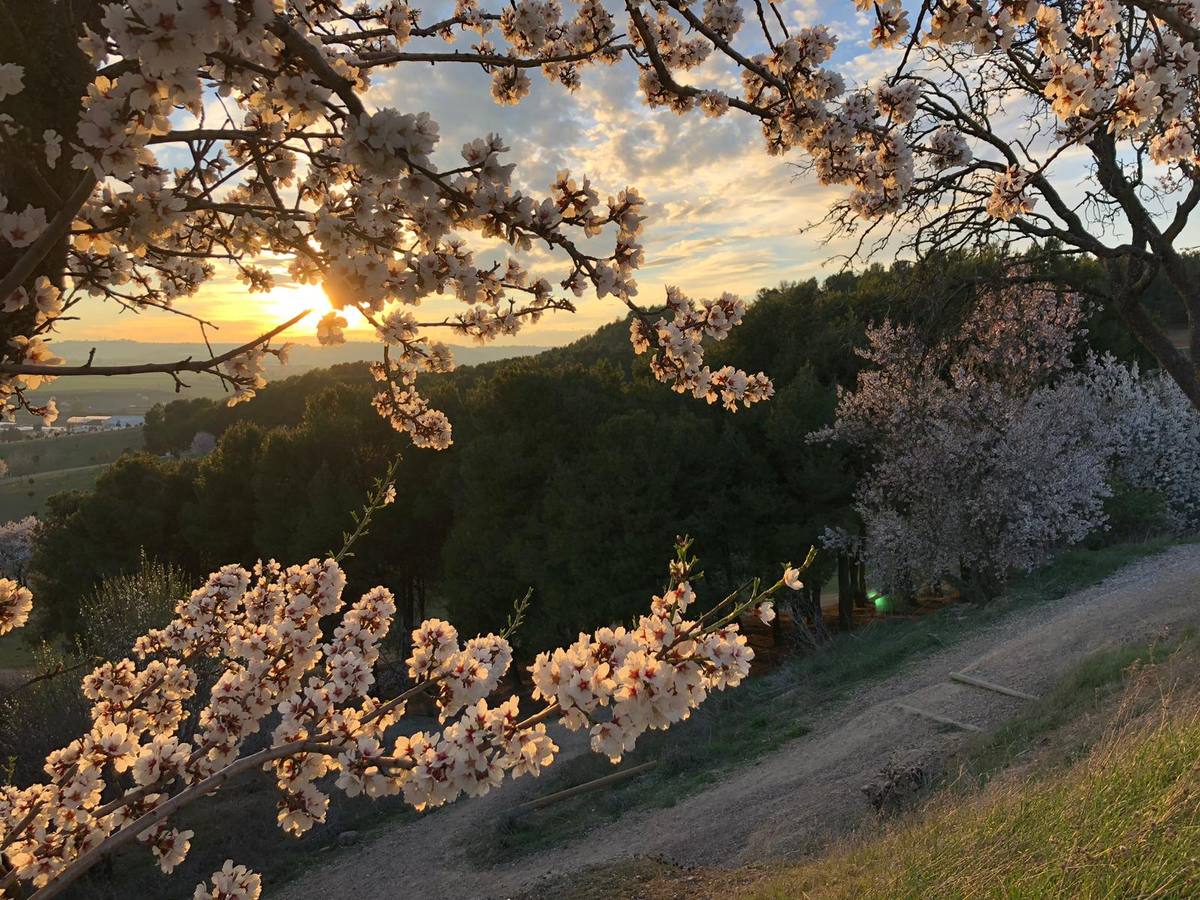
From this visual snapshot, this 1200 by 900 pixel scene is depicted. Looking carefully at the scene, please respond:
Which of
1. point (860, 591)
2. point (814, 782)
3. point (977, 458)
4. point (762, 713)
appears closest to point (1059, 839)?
point (814, 782)

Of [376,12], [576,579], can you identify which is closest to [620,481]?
[576,579]

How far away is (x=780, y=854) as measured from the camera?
698 centimetres

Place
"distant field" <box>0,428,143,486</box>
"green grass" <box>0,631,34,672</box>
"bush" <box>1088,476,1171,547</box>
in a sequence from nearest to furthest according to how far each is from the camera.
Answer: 1. "bush" <box>1088,476,1171,547</box>
2. "green grass" <box>0,631,34,672</box>
3. "distant field" <box>0,428,143,486</box>

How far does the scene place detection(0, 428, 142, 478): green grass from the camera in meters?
66.2

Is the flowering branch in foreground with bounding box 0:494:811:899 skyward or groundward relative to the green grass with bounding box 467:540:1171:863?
skyward

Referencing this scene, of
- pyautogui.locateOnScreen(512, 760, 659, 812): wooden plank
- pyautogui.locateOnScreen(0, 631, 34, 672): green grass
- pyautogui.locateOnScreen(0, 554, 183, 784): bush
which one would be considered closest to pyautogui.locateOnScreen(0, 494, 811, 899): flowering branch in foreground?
pyautogui.locateOnScreen(512, 760, 659, 812): wooden plank

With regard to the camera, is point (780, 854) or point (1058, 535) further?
point (1058, 535)

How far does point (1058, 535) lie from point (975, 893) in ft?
46.9

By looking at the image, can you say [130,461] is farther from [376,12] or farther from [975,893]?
[975,893]

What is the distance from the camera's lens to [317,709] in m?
2.80

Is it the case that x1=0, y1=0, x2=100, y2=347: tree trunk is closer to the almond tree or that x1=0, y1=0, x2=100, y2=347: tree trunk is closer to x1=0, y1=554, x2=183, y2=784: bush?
x1=0, y1=554, x2=183, y2=784: bush

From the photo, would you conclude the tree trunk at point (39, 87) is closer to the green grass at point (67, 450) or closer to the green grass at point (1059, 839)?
the green grass at point (1059, 839)

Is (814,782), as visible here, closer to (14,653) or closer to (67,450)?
(14,653)

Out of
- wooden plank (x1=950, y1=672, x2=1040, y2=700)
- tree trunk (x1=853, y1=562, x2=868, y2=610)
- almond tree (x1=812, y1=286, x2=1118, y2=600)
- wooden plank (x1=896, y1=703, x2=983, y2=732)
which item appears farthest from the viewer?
tree trunk (x1=853, y1=562, x2=868, y2=610)
